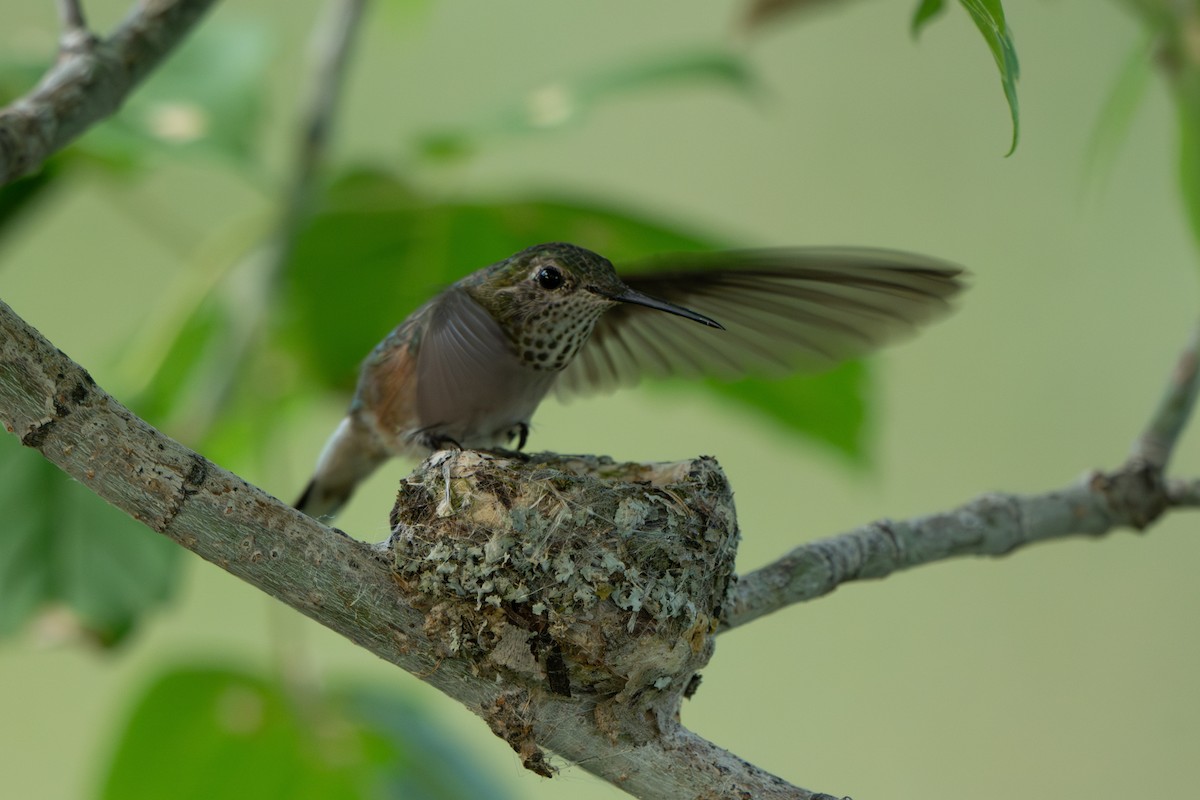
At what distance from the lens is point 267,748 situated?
3.16 metres

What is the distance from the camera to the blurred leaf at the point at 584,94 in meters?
3.08

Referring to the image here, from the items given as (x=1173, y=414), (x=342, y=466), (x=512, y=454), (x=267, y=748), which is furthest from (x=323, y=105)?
(x=1173, y=414)

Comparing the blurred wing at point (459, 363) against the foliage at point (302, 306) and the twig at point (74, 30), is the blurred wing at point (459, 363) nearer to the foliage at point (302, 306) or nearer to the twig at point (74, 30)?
the twig at point (74, 30)

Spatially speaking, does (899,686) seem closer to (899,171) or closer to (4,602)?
(899,171)

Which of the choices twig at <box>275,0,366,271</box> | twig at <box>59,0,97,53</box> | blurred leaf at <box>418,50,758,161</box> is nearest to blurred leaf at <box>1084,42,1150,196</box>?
blurred leaf at <box>418,50,758,161</box>

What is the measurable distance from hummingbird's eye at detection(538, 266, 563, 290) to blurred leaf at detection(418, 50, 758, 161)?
89cm

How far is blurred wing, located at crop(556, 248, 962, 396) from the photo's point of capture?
2113mm

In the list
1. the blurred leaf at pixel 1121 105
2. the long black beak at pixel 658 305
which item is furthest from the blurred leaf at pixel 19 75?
the blurred leaf at pixel 1121 105

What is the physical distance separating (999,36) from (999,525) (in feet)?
3.23

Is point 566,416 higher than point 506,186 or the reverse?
higher

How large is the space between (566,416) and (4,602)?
316 centimetres

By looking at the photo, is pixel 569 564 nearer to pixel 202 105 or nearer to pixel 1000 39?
pixel 1000 39

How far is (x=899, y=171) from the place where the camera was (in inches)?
231

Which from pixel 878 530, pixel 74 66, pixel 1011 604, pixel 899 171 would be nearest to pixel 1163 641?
pixel 1011 604
